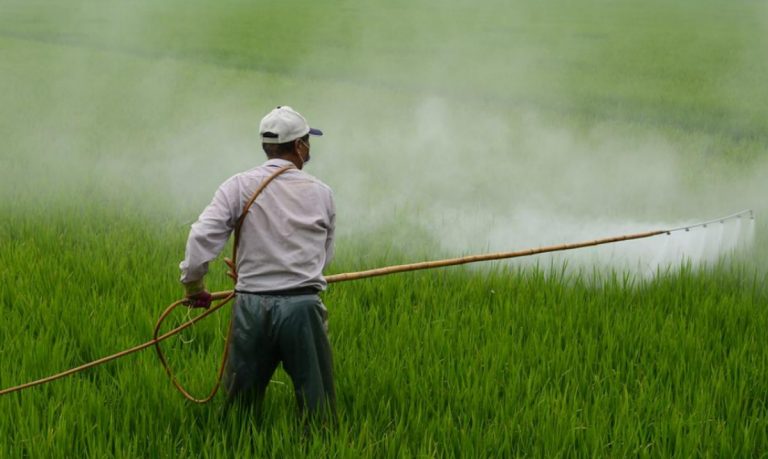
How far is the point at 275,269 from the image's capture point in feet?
9.05

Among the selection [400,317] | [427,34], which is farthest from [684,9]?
[400,317]

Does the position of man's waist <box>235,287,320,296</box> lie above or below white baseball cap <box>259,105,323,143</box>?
below

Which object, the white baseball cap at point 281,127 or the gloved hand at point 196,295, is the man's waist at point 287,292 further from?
the white baseball cap at point 281,127

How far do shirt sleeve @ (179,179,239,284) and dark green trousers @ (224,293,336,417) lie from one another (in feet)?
0.58

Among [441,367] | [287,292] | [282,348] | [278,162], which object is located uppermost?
[278,162]

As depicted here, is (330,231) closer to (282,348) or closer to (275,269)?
(275,269)

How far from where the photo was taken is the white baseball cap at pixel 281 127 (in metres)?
2.83

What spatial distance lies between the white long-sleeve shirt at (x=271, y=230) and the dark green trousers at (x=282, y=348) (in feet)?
0.20

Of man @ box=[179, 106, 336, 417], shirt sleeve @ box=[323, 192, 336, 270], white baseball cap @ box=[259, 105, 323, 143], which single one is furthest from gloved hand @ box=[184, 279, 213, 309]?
white baseball cap @ box=[259, 105, 323, 143]

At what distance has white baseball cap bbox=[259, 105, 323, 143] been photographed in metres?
2.83

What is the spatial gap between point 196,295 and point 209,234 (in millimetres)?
207

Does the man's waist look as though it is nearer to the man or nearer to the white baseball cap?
the man

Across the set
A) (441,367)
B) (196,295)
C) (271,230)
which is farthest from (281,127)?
(441,367)

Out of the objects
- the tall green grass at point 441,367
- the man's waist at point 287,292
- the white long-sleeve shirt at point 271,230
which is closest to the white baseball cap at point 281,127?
the white long-sleeve shirt at point 271,230
